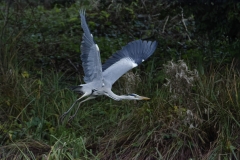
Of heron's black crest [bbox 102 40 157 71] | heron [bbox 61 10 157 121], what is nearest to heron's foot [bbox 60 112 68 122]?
heron [bbox 61 10 157 121]

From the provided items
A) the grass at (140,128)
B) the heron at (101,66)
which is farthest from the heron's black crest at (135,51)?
the grass at (140,128)

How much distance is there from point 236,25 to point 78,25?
3556 millimetres

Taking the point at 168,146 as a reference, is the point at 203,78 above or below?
above

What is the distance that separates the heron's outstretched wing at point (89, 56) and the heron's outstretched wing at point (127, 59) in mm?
220

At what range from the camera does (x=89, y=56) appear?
6.65m

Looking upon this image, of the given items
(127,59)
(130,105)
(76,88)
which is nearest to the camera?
(76,88)

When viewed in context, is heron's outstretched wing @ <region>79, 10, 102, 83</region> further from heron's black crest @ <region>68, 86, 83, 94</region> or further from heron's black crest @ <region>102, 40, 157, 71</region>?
heron's black crest @ <region>102, 40, 157, 71</region>

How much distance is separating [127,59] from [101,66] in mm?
704

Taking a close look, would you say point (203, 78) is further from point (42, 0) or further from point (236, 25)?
point (42, 0)

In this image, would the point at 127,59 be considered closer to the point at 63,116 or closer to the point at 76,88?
the point at 76,88

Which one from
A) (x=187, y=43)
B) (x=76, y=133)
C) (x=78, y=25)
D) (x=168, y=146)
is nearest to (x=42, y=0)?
(x=78, y=25)

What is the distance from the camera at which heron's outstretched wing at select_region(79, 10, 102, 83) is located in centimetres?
650

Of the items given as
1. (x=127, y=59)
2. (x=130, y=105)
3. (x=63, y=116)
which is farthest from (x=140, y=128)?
(x=127, y=59)

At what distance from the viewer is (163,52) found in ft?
29.5
